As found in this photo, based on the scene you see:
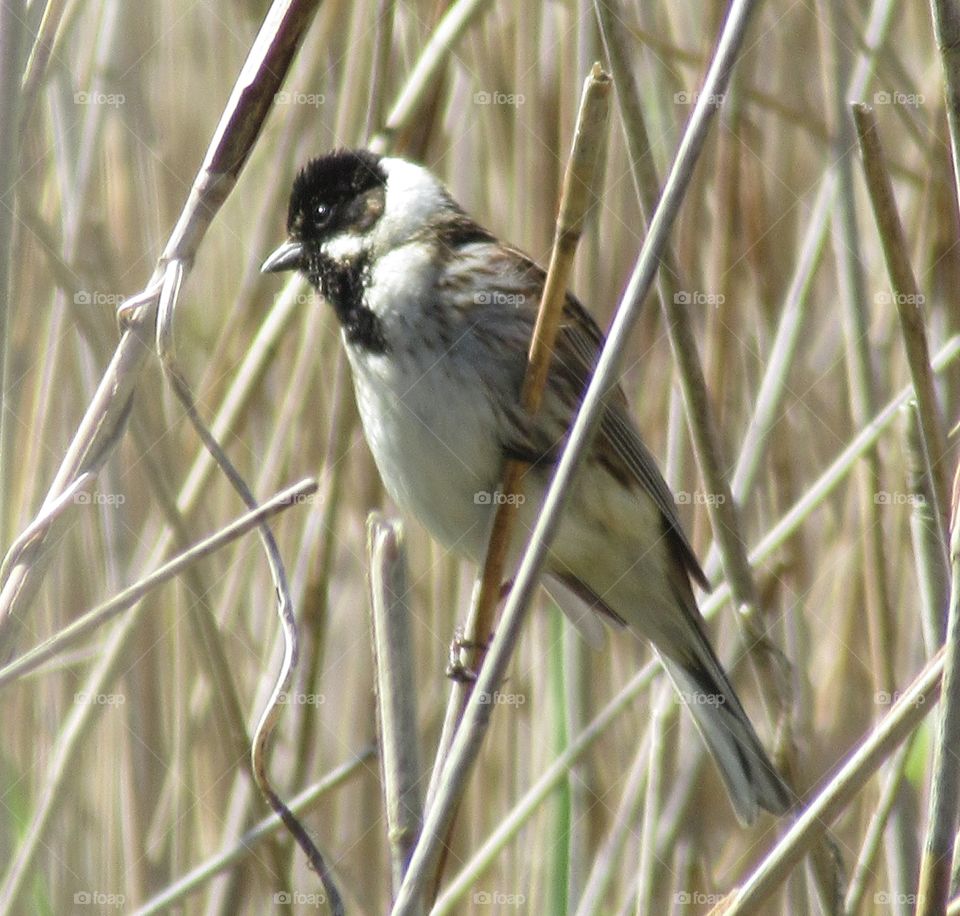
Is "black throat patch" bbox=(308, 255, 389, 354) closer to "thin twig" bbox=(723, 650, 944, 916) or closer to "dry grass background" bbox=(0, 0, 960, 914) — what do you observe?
"dry grass background" bbox=(0, 0, 960, 914)

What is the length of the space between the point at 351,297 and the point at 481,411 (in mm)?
329

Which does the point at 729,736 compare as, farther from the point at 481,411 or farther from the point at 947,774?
the point at 947,774

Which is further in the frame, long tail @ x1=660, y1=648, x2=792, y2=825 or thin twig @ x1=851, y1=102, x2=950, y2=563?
long tail @ x1=660, y1=648, x2=792, y2=825

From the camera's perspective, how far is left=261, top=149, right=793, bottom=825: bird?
7.48 feet

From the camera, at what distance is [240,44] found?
104 inches

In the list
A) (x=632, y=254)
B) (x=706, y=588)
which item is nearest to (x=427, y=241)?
(x=632, y=254)

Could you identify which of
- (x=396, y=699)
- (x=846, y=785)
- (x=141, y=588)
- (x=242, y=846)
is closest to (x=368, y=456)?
(x=242, y=846)

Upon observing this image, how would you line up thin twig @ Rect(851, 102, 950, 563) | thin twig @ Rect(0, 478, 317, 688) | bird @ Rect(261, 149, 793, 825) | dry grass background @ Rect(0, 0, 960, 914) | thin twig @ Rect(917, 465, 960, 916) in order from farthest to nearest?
dry grass background @ Rect(0, 0, 960, 914), bird @ Rect(261, 149, 793, 825), thin twig @ Rect(851, 102, 950, 563), thin twig @ Rect(0, 478, 317, 688), thin twig @ Rect(917, 465, 960, 916)

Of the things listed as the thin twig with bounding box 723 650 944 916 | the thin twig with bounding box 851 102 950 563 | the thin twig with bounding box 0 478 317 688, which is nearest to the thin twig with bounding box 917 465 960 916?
the thin twig with bounding box 723 650 944 916

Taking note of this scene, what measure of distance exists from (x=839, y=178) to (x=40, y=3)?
4.47 feet

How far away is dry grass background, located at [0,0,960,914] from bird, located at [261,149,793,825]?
9 cm

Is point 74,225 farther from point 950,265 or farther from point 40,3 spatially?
point 950,265

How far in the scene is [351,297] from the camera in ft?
7.76

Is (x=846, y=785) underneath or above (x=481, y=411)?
underneath
